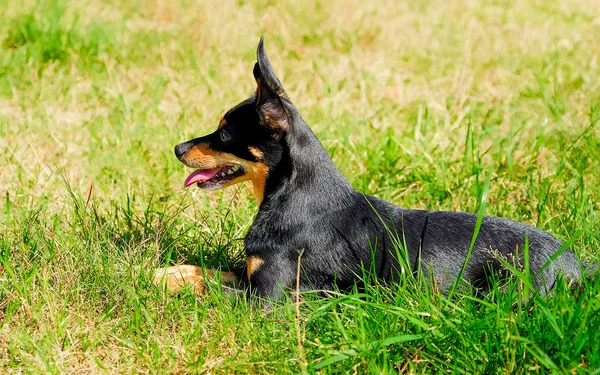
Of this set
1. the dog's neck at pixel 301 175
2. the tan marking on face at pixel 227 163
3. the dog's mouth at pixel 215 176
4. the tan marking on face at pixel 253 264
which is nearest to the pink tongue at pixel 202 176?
the dog's mouth at pixel 215 176

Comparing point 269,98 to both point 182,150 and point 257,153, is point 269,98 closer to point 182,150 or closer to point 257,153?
point 257,153

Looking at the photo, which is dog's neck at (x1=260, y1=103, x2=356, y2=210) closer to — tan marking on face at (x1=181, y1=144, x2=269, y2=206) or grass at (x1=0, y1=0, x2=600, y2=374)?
tan marking on face at (x1=181, y1=144, x2=269, y2=206)

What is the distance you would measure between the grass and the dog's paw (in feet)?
0.25

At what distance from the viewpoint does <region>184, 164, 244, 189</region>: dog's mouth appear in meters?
3.79

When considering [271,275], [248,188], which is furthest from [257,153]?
[248,188]

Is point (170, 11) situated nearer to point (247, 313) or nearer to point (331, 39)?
point (331, 39)

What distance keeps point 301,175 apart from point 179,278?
2.47ft

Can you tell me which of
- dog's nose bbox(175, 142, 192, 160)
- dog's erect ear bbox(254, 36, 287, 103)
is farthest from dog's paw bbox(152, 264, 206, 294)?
dog's erect ear bbox(254, 36, 287, 103)

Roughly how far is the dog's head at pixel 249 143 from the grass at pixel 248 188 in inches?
16.8

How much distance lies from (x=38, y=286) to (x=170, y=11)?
4.66 m

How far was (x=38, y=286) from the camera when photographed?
3391mm

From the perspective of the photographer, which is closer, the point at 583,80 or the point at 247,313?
the point at 247,313

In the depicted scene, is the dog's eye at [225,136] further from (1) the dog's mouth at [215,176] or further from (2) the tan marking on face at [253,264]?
(2) the tan marking on face at [253,264]

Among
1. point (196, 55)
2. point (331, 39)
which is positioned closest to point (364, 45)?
point (331, 39)
